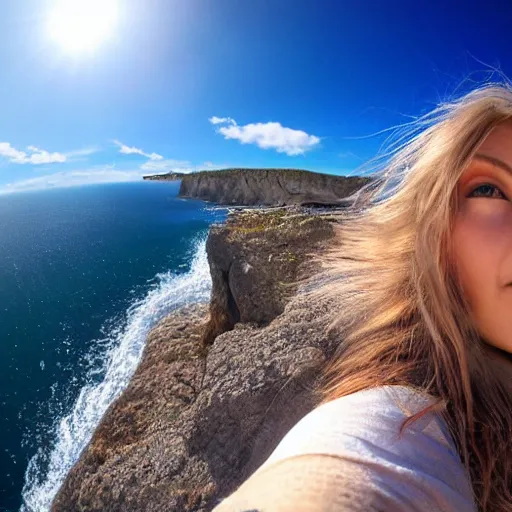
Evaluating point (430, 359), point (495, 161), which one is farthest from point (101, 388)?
point (495, 161)

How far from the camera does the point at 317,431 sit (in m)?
0.90

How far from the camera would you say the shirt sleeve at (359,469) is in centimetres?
74

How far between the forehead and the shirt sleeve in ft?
3.69

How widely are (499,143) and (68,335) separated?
68.3 feet

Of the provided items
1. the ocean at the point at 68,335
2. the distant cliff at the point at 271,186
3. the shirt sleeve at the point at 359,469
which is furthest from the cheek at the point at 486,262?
the distant cliff at the point at 271,186

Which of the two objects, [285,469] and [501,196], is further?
[501,196]

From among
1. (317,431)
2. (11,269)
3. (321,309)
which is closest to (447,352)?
(317,431)

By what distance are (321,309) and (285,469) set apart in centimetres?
437

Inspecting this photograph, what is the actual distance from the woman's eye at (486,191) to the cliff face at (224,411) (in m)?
3.02

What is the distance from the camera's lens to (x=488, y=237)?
1191mm

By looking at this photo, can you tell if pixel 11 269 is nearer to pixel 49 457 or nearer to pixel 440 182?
pixel 49 457

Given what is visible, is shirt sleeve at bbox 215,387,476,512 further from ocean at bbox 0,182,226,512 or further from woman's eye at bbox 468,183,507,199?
ocean at bbox 0,182,226,512

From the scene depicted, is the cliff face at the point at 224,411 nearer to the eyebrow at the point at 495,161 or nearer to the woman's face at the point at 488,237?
the woman's face at the point at 488,237

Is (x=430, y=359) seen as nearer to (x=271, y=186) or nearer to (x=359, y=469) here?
(x=359, y=469)
